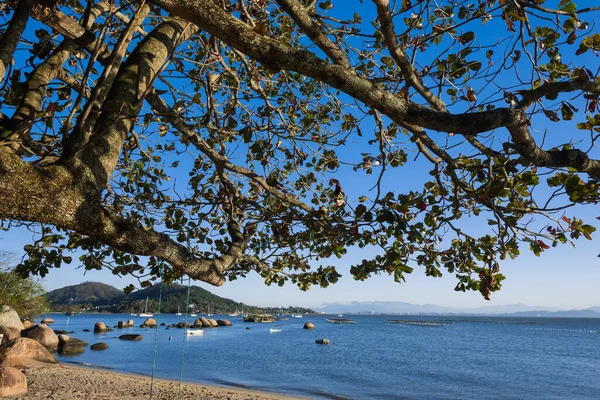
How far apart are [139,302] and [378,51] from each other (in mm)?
164493

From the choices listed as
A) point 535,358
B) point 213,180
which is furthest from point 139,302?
point 213,180

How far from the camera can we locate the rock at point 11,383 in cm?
1050

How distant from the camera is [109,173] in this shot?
288 centimetres

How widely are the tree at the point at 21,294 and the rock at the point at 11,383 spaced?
1955 centimetres

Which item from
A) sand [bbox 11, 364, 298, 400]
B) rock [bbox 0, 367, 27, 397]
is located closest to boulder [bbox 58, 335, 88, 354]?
sand [bbox 11, 364, 298, 400]

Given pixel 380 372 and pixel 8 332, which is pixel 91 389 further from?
pixel 380 372

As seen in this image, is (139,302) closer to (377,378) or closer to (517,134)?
(377,378)

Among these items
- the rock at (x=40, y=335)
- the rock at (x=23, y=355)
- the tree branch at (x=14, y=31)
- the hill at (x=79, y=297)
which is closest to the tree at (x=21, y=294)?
the rock at (x=40, y=335)

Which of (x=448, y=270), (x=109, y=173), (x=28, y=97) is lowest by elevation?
(x=448, y=270)

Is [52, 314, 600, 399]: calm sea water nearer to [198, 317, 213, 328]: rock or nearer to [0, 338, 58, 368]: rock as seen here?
[0, 338, 58, 368]: rock

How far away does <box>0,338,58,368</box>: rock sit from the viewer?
16.6 meters

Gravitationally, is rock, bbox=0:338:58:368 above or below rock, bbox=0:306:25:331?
below

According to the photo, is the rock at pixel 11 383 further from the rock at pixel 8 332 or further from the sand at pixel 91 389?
the rock at pixel 8 332

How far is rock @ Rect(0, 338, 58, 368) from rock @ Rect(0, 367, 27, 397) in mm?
6043
